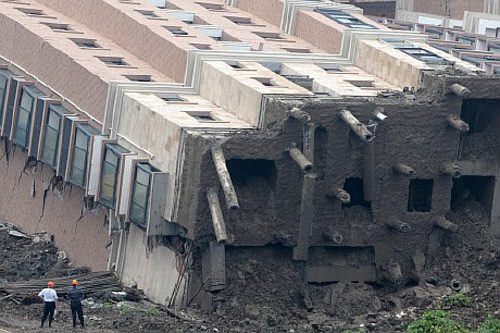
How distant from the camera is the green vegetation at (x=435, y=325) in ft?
173

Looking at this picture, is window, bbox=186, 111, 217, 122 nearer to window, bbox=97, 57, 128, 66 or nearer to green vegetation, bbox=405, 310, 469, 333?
window, bbox=97, 57, 128, 66

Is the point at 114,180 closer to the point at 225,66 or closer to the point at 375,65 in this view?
the point at 225,66

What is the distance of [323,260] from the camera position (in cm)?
5847

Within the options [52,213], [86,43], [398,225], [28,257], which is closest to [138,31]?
[86,43]

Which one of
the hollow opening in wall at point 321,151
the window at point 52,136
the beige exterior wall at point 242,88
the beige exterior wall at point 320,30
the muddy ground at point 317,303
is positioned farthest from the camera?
the beige exterior wall at point 320,30

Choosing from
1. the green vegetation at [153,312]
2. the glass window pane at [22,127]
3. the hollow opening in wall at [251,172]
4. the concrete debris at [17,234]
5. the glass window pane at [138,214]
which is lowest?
the concrete debris at [17,234]

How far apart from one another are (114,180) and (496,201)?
35.1 ft

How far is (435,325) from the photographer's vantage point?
174 ft

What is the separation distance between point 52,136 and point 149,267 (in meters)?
6.59

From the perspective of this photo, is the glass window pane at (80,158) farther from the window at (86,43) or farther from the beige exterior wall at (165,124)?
the window at (86,43)

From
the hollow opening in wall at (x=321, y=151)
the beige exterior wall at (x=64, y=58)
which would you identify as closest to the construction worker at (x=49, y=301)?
the hollow opening in wall at (x=321, y=151)

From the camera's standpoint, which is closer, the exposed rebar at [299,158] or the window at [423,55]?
the exposed rebar at [299,158]

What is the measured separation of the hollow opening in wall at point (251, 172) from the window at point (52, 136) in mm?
7784

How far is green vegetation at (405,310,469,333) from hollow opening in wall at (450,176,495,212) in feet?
25.1
